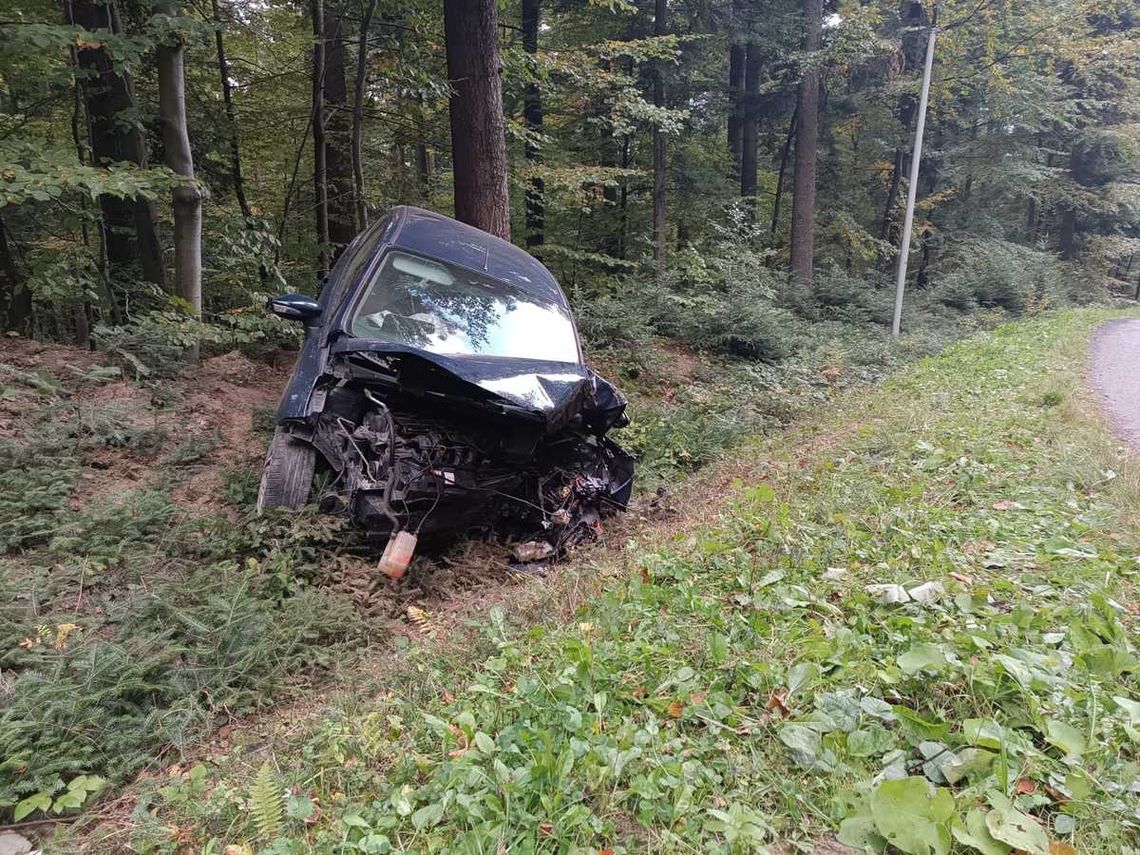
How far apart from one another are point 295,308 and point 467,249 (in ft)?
5.08

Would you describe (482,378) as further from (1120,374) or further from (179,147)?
(1120,374)

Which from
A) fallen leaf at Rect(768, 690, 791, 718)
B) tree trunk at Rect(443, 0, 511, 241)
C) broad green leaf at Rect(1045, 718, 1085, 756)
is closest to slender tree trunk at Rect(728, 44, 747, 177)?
tree trunk at Rect(443, 0, 511, 241)

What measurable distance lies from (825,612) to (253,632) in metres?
2.72

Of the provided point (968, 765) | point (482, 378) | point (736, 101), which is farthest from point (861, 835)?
point (736, 101)

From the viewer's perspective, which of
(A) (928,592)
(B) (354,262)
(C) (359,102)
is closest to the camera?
(A) (928,592)

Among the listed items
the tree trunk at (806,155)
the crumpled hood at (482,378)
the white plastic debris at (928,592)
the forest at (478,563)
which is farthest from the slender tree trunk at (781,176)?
the white plastic debris at (928,592)

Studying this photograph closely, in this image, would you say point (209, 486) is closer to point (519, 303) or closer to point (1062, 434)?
point (519, 303)

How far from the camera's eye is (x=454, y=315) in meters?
4.49

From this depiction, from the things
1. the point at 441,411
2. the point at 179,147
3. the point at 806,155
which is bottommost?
the point at 441,411

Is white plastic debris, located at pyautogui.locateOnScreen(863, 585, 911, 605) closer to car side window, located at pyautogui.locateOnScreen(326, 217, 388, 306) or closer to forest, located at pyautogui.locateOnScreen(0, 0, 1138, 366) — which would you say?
car side window, located at pyautogui.locateOnScreen(326, 217, 388, 306)

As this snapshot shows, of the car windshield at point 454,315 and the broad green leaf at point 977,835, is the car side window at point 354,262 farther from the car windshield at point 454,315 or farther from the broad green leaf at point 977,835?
the broad green leaf at point 977,835

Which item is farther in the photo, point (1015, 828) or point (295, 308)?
point (295, 308)

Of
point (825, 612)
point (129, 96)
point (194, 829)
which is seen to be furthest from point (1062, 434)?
point (129, 96)

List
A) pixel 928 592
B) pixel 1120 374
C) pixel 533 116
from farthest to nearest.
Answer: pixel 533 116, pixel 1120 374, pixel 928 592
